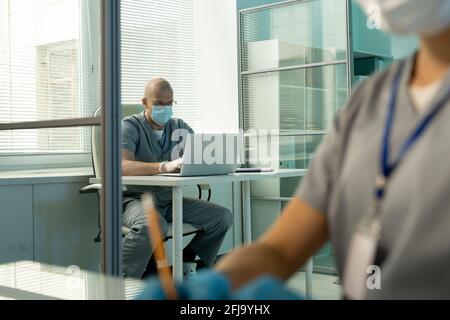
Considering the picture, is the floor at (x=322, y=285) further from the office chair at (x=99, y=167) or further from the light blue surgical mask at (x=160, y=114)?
the light blue surgical mask at (x=160, y=114)

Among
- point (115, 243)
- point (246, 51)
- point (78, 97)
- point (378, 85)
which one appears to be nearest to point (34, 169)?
point (78, 97)

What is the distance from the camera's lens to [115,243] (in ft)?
6.10

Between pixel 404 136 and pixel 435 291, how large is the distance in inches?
6.6

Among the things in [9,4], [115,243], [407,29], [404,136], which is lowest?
[115,243]

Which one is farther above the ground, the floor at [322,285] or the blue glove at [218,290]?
the blue glove at [218,290]

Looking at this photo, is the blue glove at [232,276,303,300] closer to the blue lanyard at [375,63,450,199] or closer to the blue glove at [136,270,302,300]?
the blue glove at [136,270,302,300]

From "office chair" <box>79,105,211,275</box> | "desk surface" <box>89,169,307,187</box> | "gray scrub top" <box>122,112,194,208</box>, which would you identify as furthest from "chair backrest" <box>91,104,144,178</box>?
"gray scrub top" <box>122,112,194,208</box>

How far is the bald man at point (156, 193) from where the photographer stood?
307 centimetres

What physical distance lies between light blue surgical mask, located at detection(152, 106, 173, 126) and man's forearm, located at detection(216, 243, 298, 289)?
2.74m

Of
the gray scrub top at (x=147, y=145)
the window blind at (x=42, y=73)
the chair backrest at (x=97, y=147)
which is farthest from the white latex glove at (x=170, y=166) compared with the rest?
the chair backrest at (x=97, y=147)

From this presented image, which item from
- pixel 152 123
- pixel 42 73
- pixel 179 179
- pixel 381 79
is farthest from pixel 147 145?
pixel 381 79

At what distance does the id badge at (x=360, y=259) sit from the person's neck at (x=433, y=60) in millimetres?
182

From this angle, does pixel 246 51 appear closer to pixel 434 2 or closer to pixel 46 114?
pixel 46 114

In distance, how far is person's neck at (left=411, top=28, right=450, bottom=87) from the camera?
0.70 m
